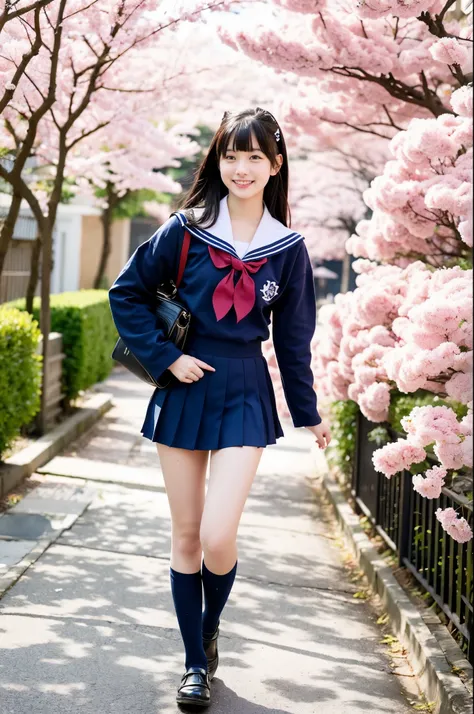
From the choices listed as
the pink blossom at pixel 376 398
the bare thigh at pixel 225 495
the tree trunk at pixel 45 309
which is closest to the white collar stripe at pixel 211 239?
the bare thigh at pixel 225 495

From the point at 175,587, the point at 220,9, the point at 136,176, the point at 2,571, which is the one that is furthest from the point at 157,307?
the point at 136,176

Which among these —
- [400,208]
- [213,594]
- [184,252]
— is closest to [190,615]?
[213,594]

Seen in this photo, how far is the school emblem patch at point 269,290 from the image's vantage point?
3764 mm

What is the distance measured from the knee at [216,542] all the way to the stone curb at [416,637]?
3.45ft

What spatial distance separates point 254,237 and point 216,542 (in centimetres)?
112

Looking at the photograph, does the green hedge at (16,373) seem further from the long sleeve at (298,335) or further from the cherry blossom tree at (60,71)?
the long sleeve at (298,335)

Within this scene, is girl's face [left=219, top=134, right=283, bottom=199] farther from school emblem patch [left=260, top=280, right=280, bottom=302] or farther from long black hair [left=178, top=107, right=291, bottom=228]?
school emblem patch [left=260, top=280, right=280, bottom=302]

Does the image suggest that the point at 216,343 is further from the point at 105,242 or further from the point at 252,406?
the point at 105,242

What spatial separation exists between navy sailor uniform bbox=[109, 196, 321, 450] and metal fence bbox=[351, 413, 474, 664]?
89cm

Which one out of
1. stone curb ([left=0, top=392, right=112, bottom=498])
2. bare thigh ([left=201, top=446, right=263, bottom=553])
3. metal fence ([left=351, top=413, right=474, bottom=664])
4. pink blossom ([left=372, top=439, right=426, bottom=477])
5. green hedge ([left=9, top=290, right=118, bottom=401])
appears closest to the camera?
bare thigh ([left=201, top=446, right=263, bottom=553])

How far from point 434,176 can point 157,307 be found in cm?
251

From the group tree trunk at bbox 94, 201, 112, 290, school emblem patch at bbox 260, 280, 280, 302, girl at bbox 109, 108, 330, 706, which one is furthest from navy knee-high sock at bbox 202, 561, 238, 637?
tree trunk at bbox 94, 201, 112, 290

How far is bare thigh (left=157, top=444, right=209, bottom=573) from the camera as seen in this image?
3.75m

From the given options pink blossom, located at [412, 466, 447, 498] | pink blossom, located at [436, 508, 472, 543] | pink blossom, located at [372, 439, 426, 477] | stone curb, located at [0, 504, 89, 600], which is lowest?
stone curb, located at [0, 504, 89, 600]
